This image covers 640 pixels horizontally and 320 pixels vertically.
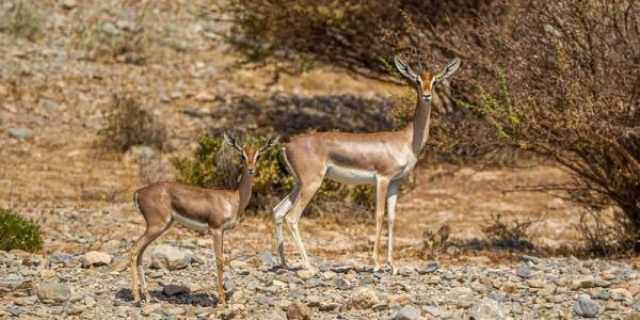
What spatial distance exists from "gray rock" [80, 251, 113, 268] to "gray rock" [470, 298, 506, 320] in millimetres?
4150

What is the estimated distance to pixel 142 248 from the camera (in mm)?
10938

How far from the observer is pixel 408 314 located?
10.5 meters

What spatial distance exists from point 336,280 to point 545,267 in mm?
2558

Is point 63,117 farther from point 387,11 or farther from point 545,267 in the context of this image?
point 545,267

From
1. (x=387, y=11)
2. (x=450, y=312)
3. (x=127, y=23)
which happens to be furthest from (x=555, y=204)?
(x=127, y=23)

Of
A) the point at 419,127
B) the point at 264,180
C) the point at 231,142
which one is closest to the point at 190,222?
the point at 231,142

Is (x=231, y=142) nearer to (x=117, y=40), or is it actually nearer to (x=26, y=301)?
(x=26, y=301)

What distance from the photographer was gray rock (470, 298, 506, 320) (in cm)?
1063

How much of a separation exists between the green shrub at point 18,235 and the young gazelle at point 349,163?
10.4ft

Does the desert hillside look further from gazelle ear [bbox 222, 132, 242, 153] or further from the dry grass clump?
Answer: gazelle ear [bbox 222, 132, 242, 153]

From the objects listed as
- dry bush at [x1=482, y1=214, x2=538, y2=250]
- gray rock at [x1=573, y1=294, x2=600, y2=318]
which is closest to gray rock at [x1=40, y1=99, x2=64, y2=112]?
dry bush at [x1=482, y1=214, x2=538, y2=250]

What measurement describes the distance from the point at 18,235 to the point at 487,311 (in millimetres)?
6034

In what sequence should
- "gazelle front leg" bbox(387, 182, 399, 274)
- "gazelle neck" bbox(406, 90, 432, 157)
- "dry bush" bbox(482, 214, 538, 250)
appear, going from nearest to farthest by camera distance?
1. "gazelle front leg" bbox(387, 182, 399, 274)
2. "gazelle neck" bbox(406, 90, 432, 157)
3. "dry bush" bbox(482, 214, 538, 250)

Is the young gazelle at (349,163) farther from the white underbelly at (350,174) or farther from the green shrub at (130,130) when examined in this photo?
the green shrub at (130,130)
